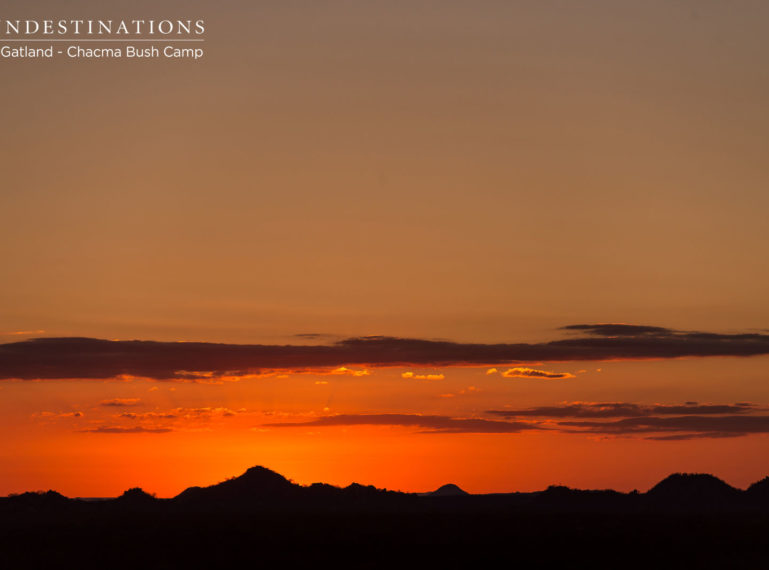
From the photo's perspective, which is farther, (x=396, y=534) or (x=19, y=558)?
(x=396, y=534)

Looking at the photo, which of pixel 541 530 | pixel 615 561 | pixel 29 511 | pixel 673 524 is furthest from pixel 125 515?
pixel 615 561

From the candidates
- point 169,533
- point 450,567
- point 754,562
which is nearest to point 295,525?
point 169,533

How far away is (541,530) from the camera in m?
140

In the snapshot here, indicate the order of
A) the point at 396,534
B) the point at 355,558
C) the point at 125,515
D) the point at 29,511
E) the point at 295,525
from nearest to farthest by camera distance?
the point at 355,558, the point at 396,534, the point at 295,525, the point at 125,515, the point at 29,511

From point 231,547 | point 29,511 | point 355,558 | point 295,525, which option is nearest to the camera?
point 355,558

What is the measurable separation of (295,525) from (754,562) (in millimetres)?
63567

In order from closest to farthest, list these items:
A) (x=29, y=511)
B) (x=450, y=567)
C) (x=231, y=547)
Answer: (x=450, y=567), (x=231, y=547), (x=29, y=511)

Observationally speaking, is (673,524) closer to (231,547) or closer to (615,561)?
(615,561)

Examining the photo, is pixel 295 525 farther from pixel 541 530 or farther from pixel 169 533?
pixel 541 530

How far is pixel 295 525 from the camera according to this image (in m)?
149

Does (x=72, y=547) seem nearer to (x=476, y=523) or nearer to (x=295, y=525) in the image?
(x=295, y=525)

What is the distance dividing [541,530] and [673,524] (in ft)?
75.2

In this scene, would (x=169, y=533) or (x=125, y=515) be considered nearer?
(x=169, y=533)

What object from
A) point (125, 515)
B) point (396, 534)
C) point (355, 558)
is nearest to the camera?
point (355, 558)
